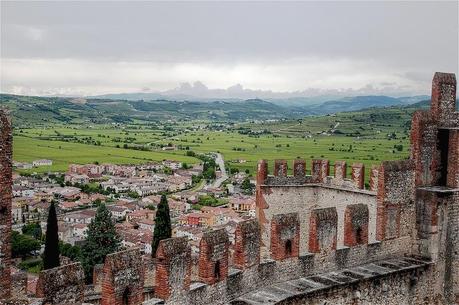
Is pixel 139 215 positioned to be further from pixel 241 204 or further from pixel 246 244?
pixel 246 244

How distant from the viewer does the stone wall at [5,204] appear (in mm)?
8945

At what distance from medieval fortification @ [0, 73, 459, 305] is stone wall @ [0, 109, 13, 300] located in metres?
0.72

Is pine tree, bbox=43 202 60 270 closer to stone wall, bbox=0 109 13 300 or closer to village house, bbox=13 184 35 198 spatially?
stone wall, bbox=0 109 13 300

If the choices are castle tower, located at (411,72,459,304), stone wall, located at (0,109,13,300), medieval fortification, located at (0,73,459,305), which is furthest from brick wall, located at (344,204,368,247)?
stone wall, located at (0,109,13,300)

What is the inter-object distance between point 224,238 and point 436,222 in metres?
7.43

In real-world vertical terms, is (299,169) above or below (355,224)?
above

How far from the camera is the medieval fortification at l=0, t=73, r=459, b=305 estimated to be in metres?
11.2

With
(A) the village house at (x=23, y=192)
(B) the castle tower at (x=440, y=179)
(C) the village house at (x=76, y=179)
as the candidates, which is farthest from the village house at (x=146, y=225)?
(B) the castle tower at (x=440, y=179)

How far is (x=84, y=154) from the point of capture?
181 m

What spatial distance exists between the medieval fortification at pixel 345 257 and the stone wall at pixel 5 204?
72cm

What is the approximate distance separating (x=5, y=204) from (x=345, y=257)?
30.8 ft

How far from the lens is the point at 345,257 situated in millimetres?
15484

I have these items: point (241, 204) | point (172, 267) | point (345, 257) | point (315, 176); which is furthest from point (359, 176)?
point (241, 204)

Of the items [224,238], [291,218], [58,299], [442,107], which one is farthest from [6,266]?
[442,107]
